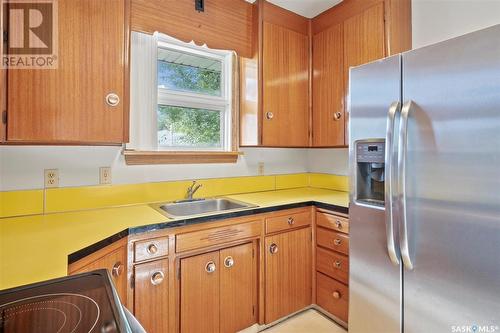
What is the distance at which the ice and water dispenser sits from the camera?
141 centimetres

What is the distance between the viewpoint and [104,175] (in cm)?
176

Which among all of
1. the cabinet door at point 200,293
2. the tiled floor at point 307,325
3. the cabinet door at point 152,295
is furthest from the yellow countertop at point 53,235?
the tiled floor at point 307,325

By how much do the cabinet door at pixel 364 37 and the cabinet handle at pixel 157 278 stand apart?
6.11ft

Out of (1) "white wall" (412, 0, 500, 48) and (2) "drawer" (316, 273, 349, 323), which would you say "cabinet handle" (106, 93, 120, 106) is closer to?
(2) "drawer" (316, 273, 349, 323)

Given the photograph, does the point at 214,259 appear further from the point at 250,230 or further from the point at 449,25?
the point at 449,25

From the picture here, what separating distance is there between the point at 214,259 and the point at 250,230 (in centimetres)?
29

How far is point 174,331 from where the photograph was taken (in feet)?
4.87

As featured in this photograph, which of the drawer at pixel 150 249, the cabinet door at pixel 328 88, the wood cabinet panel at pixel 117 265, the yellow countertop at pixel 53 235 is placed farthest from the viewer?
the cabinet door at pixel 328 88

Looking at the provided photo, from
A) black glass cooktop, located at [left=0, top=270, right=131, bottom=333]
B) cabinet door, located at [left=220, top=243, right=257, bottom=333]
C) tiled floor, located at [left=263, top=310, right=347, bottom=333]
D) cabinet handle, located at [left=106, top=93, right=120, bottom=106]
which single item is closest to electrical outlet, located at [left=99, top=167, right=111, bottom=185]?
cabinet handle, located at [left=106, top=93, right=120, bottom=106]

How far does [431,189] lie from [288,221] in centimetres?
98

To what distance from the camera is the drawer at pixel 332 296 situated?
188 cm

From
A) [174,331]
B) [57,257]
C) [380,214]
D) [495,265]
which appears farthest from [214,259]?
[495,265]

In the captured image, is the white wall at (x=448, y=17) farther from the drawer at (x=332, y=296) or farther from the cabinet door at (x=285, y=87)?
the drawer at (x=332, y=296)

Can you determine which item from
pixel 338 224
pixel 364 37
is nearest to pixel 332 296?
pixel 338 224
